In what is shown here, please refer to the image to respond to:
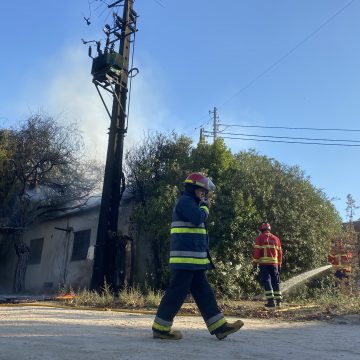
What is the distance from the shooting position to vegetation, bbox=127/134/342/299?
39.6 feet

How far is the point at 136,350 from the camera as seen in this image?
150 inches

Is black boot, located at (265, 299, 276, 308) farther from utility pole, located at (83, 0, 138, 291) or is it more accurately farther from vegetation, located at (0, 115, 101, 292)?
vegetation, located at (0, 115, 101, 292)

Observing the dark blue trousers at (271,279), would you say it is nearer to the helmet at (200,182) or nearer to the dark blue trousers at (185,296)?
the dark blue trousers at (185,296)

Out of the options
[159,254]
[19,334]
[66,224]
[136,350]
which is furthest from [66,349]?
[66,224]

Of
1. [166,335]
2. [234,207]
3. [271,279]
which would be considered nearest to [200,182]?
[166,335]

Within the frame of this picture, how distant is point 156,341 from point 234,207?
805 centimetres

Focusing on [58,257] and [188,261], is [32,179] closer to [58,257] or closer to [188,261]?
[58,257]

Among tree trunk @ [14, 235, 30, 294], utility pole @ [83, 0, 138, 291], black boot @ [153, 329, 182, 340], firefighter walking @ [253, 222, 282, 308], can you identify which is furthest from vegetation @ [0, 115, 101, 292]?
black boot @ [153, 329, 182, 340]

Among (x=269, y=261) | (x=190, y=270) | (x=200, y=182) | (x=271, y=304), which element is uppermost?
(x=200, y=182)

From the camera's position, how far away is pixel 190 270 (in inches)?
186

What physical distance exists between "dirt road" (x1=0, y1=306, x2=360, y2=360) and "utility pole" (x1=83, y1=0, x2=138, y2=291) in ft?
18.9

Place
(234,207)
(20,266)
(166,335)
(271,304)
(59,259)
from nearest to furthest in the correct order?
(166,335) < (271,304) < (234,207) < (59,259) < (20,266)

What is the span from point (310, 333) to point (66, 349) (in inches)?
122

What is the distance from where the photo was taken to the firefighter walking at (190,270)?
459 centimetres
